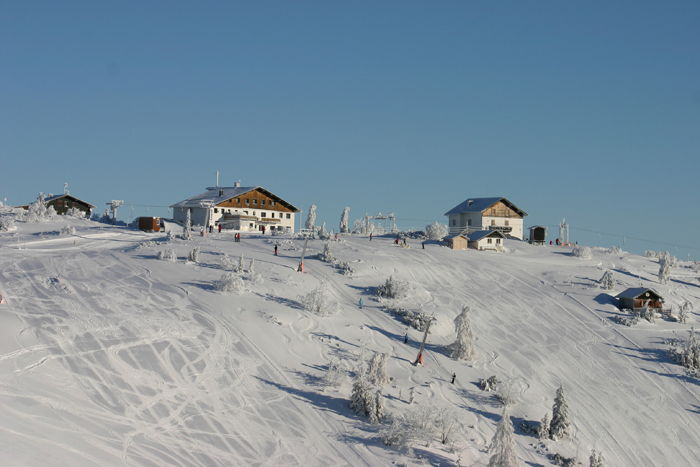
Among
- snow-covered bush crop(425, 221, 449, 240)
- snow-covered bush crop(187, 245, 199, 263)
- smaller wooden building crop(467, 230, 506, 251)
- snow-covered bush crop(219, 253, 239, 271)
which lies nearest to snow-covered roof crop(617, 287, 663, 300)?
smaller wooden building crop(467, 230, 506, 251)

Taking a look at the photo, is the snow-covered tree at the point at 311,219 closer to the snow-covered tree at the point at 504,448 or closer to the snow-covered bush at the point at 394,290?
the snow-covered bush at the point at 394,290

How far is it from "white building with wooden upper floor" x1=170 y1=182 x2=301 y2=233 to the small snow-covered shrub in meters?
38.0

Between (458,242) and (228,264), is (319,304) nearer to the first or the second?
(228,264)

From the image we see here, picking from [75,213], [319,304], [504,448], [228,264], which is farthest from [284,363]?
[75,213]

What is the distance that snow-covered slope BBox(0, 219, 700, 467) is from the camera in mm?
22875

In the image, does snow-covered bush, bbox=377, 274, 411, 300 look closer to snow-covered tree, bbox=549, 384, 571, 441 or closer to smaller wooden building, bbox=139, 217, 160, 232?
snow-covered tree, bbox=549, 384, 571, 441

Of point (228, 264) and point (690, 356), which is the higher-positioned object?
point (228, 264)

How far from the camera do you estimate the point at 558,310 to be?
151 feet

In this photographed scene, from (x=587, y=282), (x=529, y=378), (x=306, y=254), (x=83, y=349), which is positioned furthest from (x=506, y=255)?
(x=83, y=349)

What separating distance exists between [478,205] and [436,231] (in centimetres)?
1290

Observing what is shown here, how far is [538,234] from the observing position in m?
80.6

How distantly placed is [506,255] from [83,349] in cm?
4799

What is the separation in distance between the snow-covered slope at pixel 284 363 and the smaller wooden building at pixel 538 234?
26969mm

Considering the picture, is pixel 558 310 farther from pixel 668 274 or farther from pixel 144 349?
pixel 144 349
